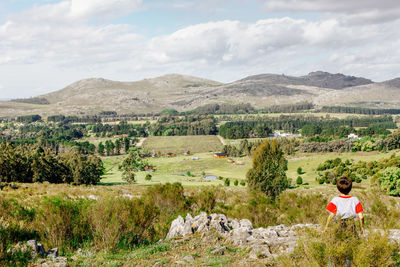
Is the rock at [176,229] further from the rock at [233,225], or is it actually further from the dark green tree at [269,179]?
the dark green tree at [269,179]

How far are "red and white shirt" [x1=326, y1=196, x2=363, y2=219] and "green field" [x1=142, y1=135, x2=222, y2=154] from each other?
133m

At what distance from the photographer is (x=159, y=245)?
1040 centimetres

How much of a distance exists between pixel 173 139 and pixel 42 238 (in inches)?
6448

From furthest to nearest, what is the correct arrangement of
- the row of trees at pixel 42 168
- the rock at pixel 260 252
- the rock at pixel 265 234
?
1. the row of trees at pixel 42 168
2. the rock at pixel 265 234
3. the rock at pixel 260 252

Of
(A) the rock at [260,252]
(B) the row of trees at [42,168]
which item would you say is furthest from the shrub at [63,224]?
(B) the row of trees at [42,168]

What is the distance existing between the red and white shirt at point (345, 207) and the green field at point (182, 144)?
436 ft

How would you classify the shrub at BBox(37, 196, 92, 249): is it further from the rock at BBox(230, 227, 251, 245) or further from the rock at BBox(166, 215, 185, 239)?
the rock at BBox(230, 227, 251, 245)

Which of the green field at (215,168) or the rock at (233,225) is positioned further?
the green field at (215,168)

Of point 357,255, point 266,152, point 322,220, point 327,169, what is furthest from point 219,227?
point 327,169

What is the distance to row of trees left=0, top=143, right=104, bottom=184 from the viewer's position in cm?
4344

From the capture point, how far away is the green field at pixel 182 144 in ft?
479

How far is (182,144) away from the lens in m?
158

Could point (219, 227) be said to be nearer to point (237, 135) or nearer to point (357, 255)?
point (357, 255)

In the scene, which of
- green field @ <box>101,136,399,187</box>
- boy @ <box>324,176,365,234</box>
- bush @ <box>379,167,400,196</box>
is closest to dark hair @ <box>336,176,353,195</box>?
boy @ <box>324,176,365,234</box>
